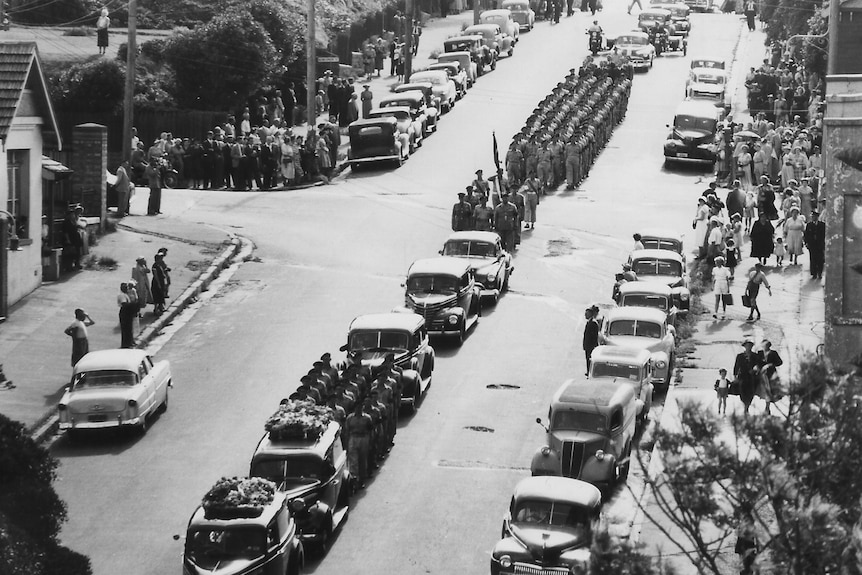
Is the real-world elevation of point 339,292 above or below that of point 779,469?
below

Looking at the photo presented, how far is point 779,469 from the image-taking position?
16.6 m

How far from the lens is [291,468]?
26.2 metres

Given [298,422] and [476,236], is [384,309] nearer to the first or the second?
[476,236]

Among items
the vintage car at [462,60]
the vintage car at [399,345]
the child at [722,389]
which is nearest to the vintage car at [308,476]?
the vintage car at [399,345]

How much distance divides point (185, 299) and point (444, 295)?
21.1ft

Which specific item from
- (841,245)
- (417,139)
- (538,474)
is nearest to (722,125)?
(417,139)

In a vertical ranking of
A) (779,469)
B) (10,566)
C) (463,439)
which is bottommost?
(463,439)

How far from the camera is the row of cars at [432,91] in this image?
182 feet

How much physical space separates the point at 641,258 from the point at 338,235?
388 inches

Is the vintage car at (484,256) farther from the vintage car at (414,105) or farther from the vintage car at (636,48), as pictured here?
the vintage car at (636,48)

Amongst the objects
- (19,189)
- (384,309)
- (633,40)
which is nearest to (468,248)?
(384,309)

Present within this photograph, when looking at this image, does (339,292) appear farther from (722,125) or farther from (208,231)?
(722,125)

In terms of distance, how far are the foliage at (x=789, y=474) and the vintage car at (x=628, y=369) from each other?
14151 millimetres

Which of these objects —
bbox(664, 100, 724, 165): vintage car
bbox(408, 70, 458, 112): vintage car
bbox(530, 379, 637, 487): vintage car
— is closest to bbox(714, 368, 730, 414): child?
bbox(530, 379, 637, 487): vintage car
